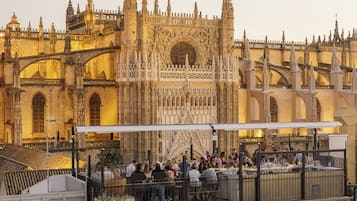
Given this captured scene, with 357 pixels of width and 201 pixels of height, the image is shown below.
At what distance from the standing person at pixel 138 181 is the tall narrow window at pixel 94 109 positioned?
94.7ft

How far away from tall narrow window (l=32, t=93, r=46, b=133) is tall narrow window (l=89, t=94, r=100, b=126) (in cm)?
352

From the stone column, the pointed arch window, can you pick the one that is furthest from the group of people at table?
the pointed arch window

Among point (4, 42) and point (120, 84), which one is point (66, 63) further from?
point (4, 42)

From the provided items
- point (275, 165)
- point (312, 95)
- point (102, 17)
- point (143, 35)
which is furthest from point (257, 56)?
point (275, 165)

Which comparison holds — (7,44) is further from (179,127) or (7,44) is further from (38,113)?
(179,127)

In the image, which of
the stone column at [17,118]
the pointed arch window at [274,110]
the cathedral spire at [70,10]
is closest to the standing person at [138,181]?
the stone column at [17,118]

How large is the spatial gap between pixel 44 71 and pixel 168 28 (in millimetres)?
12004

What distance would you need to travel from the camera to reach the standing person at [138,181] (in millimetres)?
17438

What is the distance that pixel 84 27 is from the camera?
57375 mm

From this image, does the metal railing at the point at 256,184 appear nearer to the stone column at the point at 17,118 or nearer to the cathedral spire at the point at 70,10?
the stone column at the point at 17,118

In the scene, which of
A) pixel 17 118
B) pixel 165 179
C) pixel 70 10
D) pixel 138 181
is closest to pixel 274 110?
pixel 17 118

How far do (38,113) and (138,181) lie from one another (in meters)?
29.1

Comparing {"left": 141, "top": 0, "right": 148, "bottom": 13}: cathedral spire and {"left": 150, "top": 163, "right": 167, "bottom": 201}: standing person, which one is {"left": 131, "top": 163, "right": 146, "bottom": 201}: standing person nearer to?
{"left": 150, "top": 163, "right": 167, "bottom": 201}: standing person

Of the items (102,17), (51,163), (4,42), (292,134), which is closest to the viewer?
(51,163)
